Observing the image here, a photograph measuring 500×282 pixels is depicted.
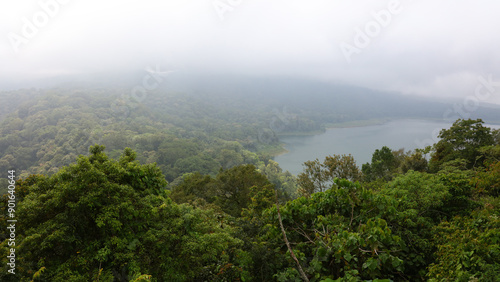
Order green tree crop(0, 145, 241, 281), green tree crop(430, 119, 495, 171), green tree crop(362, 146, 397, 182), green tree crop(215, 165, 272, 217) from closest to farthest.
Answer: green tree crop(0, 145, 241, 281)
green tree crop(430, 119, 495, 171)
green tree crop(215, 165, 272, 217)
green tree crop(362, 146, 397, 182)

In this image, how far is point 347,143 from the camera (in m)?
93.6

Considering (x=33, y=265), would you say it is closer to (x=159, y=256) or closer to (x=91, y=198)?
(x=91, y=198)

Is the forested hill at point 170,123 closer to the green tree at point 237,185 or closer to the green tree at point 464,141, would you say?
the green tree at point 237,185

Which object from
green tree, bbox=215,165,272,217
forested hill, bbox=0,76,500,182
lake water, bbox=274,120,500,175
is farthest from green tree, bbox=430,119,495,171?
lake water, bbox=274,120,500,175

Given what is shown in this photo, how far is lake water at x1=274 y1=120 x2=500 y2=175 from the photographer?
7650cm

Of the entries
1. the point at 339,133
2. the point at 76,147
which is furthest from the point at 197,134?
the point at 339,133

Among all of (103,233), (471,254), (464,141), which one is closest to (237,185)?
(103,233)

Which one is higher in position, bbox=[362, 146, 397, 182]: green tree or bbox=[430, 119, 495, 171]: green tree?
bbox=[430, 119, 495, 171]: green tree

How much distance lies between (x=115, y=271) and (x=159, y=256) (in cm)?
71

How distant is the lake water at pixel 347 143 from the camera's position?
76500 mm

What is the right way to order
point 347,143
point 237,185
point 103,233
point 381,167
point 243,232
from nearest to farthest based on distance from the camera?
point 103,233, point 243,232, point 237,185, point 381,167, point 347,143

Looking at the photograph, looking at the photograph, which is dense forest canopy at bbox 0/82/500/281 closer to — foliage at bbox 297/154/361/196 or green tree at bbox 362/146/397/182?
foliage at bbox 297/154/361/196

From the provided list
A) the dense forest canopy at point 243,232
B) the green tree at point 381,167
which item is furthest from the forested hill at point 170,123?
the dense forest canopy at point 243,232

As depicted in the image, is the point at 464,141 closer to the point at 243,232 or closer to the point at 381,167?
the point at 381,167
